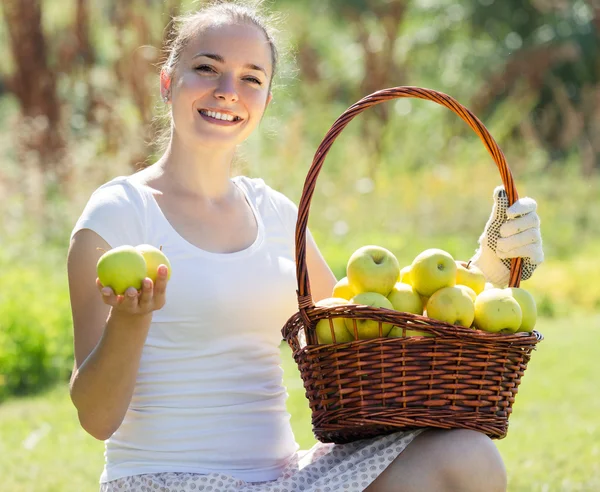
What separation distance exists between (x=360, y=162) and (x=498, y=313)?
657 centimetres

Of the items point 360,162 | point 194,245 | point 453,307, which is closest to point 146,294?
point 194,245

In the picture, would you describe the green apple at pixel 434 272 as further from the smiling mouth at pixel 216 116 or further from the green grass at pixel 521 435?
the green grass at pixel 521 435

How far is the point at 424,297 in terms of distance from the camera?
2061mm

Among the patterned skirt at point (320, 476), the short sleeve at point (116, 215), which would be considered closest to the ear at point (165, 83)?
the short sleeve at point (116, 215)

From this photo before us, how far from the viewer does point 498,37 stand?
45.0 ft

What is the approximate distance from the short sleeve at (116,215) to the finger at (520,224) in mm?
869

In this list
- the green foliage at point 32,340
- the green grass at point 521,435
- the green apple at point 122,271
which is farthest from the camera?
the green foliage at point 32,340

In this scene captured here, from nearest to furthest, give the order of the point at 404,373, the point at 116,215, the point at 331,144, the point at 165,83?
the point at 404,373 < the point at 331,144 < the point at 116,215 < the point at 165,83

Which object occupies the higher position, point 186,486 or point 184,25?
point 184,25

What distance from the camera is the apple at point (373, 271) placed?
1993mm

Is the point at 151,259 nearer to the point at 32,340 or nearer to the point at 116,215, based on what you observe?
the point at 116,215

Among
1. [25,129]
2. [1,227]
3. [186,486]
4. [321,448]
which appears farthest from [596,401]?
[25,129]

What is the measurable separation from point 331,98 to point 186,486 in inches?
456

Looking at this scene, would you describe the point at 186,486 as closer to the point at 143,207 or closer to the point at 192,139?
the point at 143,207
